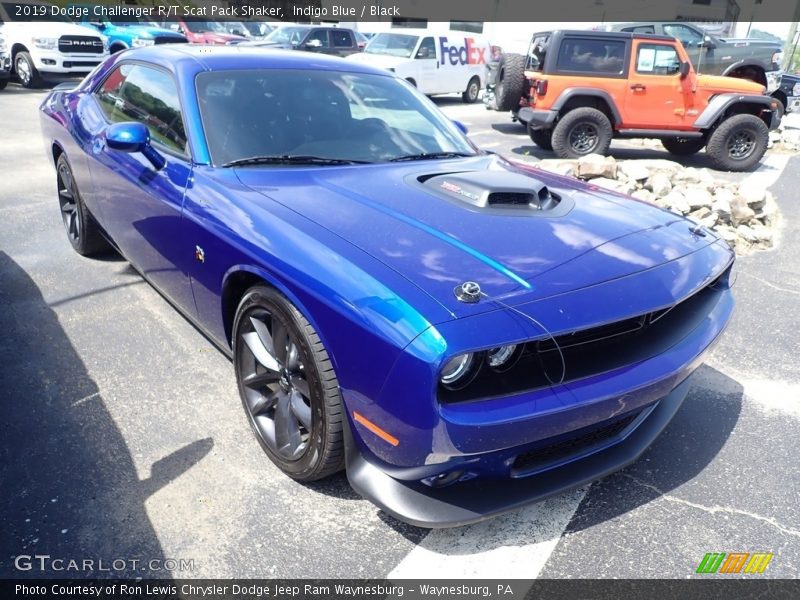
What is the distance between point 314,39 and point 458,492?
1650cm

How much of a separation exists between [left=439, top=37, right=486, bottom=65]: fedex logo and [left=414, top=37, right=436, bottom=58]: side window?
0.85ft

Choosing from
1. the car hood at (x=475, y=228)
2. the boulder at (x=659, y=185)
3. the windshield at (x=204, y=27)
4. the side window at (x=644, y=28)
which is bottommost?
the boulder at (x=659, y=185)

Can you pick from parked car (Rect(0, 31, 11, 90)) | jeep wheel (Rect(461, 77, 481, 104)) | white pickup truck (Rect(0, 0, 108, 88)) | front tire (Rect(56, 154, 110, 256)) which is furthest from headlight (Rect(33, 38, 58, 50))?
front tire (Rect(56, 154, 110, 256))

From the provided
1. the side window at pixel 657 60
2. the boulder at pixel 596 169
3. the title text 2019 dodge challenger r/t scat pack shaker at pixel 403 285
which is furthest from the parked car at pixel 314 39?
the title text 2019 dodge challenger r/t scat pack shaker at pixel 403 285

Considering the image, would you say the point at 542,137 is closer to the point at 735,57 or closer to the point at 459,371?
the point at 735,57

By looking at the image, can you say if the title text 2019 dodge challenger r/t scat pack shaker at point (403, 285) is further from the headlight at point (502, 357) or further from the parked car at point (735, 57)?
the parked car at point (735, 57)

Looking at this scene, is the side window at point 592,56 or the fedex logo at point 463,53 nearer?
the side window at point 592,56

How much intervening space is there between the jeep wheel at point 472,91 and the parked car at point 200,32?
6018 mm

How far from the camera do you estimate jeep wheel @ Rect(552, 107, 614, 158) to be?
892 centimetres

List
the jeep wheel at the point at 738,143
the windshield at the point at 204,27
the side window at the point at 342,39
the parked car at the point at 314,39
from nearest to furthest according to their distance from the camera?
1. the jeep wheel at the point at 738,143
2. the parked car at the point at 314,39
3. the windshield at the point at 204,27
4. the side window at the point at 342,39

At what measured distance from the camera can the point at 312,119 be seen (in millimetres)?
3086

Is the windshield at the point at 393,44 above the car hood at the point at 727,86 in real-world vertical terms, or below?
above

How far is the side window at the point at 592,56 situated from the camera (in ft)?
30.0

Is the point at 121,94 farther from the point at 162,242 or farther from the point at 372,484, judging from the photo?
the point at 372,484
